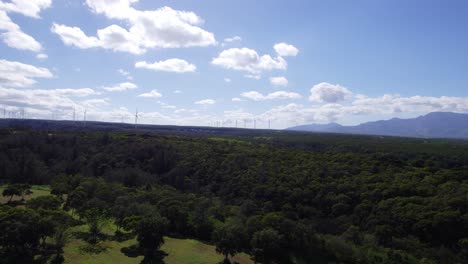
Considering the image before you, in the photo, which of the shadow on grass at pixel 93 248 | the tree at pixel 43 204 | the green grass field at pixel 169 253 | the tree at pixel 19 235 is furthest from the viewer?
the tree at pixel 43 204

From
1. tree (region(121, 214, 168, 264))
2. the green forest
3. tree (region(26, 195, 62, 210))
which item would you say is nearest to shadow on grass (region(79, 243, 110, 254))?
the green forest

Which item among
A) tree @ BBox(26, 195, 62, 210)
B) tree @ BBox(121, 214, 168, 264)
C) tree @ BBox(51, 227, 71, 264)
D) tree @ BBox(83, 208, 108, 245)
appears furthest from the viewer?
tree @ BBox(26, 195, 62, 210)

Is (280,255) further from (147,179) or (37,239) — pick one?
(147,179)

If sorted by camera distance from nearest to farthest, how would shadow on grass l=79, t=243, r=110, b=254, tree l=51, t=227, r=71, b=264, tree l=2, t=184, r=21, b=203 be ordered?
1. tree l=51, t=227, r=71, b=264
2. shadow on grass l=79, t=243, r=110, b=254
3. tree l=2, t=184, r=21, b=203

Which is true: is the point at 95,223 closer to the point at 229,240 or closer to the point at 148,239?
the point at 148,239

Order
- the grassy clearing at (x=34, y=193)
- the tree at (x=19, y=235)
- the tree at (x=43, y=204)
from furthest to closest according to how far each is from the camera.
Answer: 1. the grassy clearing at (x=34, y=193)
2. the tree at (x=43, y=204)
3. the tree at (x=19, y=235)

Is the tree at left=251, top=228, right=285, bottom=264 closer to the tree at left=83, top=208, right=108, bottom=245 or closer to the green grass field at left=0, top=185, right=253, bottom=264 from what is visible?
the green grass field at left=0, top=185, right=253, bottom=264

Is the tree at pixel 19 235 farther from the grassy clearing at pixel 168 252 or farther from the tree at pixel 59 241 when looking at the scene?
the grassy clearing at pixel 168 252

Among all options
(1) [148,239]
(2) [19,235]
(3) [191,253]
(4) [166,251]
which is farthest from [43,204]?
(3) [191,253]

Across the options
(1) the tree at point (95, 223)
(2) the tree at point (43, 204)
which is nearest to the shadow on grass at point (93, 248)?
(1) the tree at point (95, 223)
